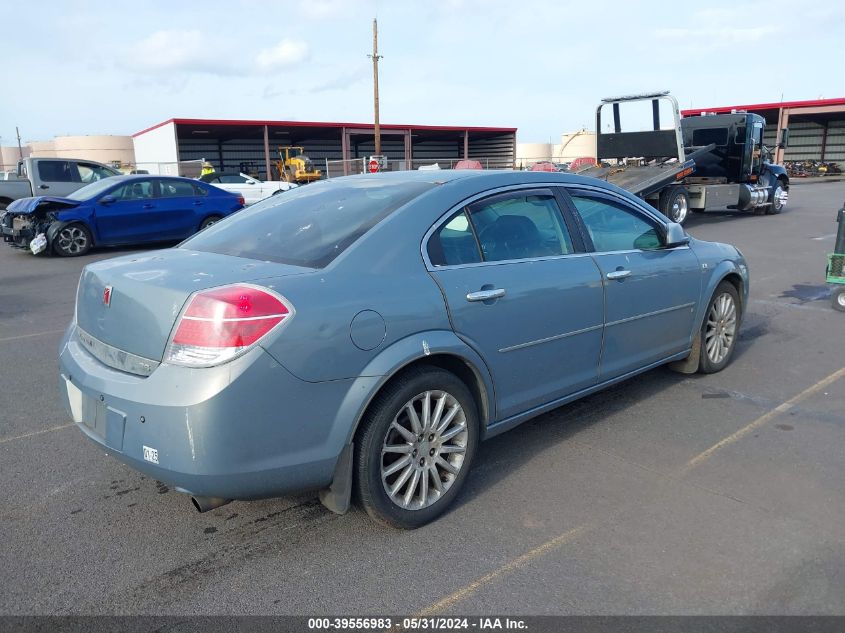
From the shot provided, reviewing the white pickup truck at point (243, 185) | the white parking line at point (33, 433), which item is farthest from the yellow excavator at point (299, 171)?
the white parking line at point (33, 433)

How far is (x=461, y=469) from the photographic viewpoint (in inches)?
131

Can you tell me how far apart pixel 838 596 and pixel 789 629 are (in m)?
0.33

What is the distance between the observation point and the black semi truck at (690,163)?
1485 centimetres

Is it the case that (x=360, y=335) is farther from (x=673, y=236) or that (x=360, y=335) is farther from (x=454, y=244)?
(x=673, y=236)

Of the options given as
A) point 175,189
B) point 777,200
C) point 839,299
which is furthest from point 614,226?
point 777,200

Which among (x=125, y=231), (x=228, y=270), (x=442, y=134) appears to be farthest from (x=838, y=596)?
(x=442, y=134)

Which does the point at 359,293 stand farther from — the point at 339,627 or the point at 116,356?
the point at 339,627

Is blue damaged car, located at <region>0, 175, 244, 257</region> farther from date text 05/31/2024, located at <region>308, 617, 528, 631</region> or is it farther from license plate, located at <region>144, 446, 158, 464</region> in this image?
date text 05/31/2024, located at <region>308, 617, 528, 631</region>

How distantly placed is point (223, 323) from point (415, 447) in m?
1.07

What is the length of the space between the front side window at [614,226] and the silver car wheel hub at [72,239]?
36.6 ft

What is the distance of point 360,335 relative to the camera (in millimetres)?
2820

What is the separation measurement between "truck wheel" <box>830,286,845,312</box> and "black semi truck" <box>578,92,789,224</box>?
671 cm

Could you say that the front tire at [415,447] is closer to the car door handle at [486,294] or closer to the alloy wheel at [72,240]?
the car door handle at [486,294]

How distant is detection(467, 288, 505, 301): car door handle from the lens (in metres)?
3.26
